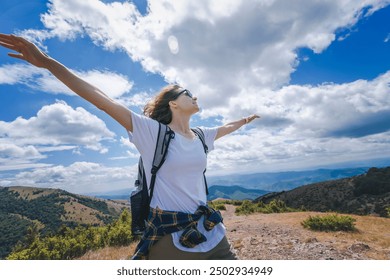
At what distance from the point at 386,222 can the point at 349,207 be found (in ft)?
Result: 67.6

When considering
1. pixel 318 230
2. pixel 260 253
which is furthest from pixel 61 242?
pixel 318 230

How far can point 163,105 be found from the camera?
2.71 meters

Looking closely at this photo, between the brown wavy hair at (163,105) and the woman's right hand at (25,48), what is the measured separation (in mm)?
1054

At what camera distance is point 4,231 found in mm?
133000

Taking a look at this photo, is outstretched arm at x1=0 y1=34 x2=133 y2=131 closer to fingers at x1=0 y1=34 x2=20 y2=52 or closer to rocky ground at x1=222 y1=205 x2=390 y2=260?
fingers at x1=0 y1=34 x2=20 y2=52

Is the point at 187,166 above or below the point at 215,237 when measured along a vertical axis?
above

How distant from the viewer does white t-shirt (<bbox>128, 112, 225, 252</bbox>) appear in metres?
2.07

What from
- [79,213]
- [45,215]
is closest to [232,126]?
[45,215]

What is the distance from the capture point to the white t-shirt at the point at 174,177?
2.07m

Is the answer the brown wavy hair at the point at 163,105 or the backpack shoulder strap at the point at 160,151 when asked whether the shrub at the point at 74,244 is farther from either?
the backpack shoulder strap at the point at 160,151

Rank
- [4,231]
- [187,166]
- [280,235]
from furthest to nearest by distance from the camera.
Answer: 1. [4,231]
2. [280,235]
3. [187,166]

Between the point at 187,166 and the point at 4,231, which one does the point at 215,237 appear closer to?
the point at 187,166

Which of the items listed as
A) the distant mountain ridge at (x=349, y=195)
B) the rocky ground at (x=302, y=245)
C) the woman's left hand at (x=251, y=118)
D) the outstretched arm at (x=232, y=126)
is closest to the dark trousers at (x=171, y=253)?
the outstretched arm at (x=232, y=126)

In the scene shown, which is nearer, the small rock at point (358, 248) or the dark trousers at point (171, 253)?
the dark trousers at point (171, 253)
